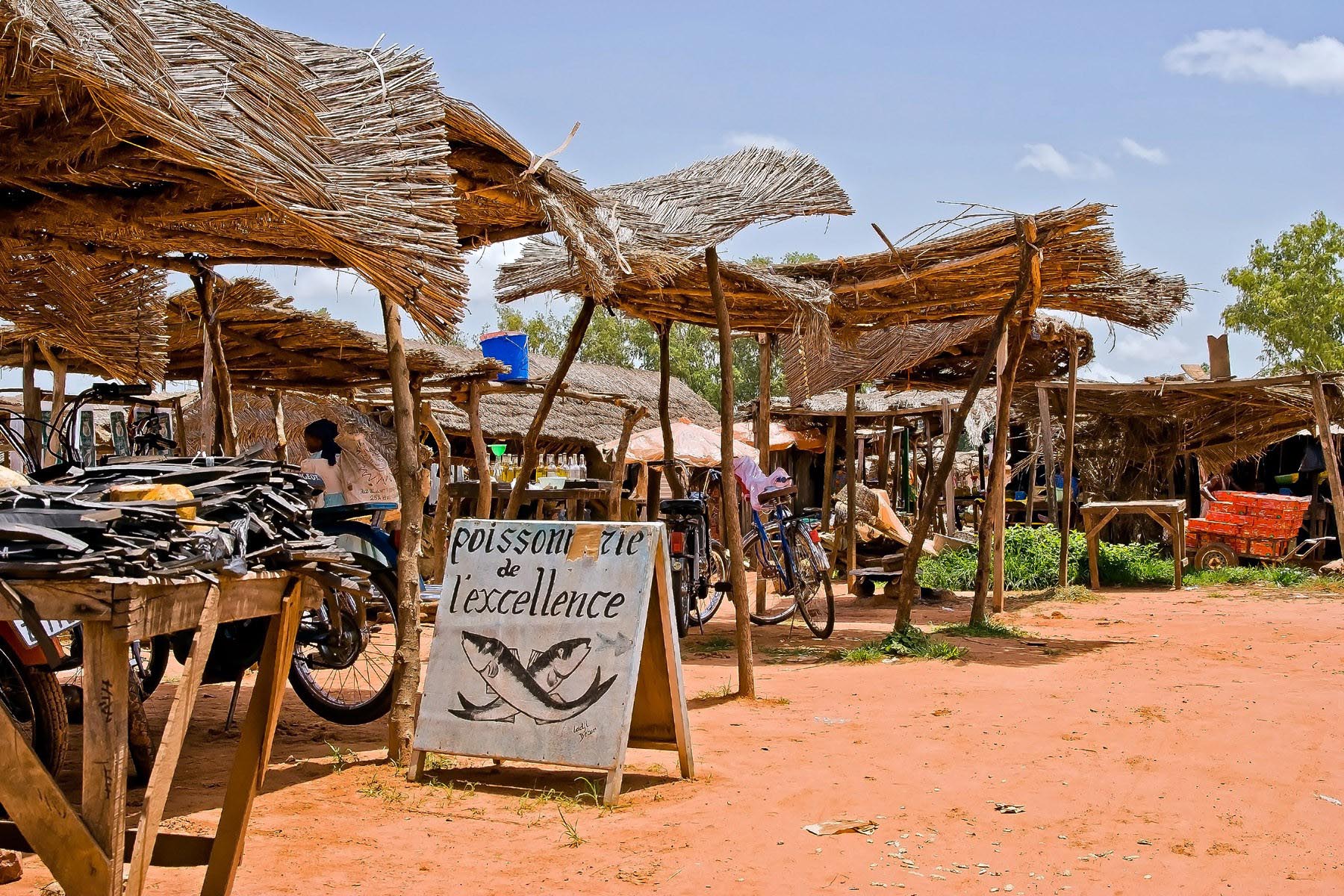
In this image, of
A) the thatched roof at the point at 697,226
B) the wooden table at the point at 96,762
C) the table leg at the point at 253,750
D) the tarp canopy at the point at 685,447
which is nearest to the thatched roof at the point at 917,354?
the thatched roof at the point at 697,226

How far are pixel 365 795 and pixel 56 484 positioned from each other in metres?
2.02

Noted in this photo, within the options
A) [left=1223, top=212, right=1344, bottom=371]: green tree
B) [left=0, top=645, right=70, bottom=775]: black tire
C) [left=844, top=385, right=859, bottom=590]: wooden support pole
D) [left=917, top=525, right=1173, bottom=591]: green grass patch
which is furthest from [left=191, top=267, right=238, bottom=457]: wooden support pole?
[left=1223, top=212, right=1344, bottom=371]: green tree

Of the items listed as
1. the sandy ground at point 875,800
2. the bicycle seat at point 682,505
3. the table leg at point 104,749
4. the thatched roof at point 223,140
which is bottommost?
the sandy ground at point 875,800

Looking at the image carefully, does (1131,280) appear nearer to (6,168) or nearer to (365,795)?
(365,795)

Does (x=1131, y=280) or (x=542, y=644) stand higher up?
(x=1131, y=280)

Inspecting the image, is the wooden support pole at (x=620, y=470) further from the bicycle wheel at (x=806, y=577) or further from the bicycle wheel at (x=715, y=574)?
the bicycle wheel at (x=806, y=577)

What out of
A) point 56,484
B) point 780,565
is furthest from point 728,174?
point 56,484

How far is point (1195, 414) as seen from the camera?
16.6m

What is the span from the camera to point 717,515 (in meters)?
21.1

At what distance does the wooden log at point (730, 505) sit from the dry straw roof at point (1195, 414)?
8.47 meters

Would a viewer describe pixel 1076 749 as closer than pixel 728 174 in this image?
Yes

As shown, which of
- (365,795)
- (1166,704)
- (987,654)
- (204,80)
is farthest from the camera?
(987,654)

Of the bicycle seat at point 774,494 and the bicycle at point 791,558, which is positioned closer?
the bicycle at point 791,558

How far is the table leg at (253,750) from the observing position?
3.38 meters
